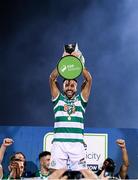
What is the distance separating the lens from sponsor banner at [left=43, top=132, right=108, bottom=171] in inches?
360

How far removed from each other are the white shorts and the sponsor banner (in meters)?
2.63

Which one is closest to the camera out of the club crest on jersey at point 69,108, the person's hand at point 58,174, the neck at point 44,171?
the person's hand at point 58,174

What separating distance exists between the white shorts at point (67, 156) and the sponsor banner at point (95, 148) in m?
2.63

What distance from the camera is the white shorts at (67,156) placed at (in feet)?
21.3

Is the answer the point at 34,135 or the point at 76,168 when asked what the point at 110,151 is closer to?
the point at 34,135

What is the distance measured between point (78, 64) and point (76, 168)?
4.94ft

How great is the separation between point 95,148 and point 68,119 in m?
2.73

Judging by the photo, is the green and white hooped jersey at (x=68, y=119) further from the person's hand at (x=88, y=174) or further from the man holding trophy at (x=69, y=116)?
the person's hand at (x=88, y=174)

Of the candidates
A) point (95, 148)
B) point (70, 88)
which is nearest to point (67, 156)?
point (70, 88)

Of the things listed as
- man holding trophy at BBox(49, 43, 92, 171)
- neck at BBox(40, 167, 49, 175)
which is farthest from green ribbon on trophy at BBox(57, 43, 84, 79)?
neck at BBox(40, 167, 49, 175)

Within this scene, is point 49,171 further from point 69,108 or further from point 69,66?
point 69,66

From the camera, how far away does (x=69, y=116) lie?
21.9 ft

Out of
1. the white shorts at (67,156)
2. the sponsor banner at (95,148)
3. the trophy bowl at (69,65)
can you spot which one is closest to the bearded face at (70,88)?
the trophy bowl at (69,65)

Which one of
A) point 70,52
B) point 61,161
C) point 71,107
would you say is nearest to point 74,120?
point 71,107
